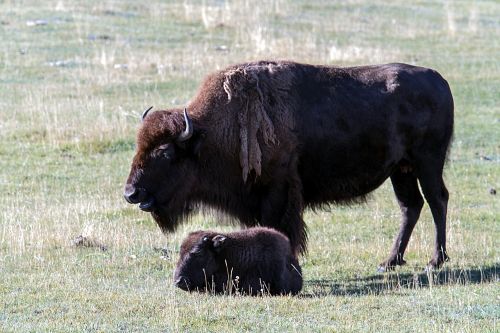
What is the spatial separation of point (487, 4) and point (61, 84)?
25366 mm

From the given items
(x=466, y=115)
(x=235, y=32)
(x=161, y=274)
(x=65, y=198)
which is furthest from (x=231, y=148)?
(x=235, y=32)

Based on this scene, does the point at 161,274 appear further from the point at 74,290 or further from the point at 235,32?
the point at 235,32

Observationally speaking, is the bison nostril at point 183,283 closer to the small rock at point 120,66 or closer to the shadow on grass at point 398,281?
the shadow on grass at point 398,281

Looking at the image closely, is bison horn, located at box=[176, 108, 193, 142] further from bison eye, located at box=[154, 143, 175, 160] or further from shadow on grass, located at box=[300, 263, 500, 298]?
shadow on grass, located at box=[300, 263, 500, 298]

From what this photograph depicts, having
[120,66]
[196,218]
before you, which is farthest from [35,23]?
[196,218]

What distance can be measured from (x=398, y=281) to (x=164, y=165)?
2749 millimetres

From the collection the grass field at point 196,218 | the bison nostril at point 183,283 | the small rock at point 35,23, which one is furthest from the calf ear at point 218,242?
the small rock at point 35,23

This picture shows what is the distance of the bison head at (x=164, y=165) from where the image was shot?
36.7 ft

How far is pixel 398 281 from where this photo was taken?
10977mm

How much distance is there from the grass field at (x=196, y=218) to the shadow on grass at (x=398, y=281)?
0.03 metres

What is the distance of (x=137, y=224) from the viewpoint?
46.4 feet

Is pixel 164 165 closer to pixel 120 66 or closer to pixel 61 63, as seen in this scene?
pixel 120 66

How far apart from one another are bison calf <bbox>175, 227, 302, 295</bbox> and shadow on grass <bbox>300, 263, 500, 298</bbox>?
11.6 inches

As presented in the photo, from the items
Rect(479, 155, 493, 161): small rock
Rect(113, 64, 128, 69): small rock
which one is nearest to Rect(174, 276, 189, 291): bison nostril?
Rect(479, 155, 493, 161): small rock
